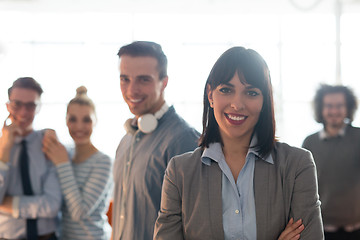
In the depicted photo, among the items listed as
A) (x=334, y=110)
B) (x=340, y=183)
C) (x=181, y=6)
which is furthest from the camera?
(x=181, y=6)

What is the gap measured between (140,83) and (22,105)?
2.63 feet

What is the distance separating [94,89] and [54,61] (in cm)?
106

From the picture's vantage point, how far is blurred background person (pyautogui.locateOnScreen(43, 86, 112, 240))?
2.59 m

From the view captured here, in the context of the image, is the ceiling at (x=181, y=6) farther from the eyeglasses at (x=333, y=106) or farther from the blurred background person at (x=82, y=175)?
the blurred background person at (x=82, y=175)

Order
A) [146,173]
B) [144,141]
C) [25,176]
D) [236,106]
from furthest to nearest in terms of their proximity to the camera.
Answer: [25,176] < [144,141] < [146,173] < [236,106]

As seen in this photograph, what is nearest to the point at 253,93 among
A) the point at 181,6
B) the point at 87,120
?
the point at 87,120

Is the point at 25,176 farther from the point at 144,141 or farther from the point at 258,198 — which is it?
the point at 258,198

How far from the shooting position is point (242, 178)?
63.2 inches

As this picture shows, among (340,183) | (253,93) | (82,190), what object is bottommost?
(340,183)

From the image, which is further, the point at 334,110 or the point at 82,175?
the point at 334,110

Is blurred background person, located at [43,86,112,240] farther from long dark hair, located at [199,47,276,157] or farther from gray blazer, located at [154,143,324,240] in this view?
long dark hair, located at [199,47,276,157]

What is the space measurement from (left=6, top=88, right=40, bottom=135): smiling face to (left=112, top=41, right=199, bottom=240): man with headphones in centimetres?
65

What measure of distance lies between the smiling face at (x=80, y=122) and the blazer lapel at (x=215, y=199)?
1229mm

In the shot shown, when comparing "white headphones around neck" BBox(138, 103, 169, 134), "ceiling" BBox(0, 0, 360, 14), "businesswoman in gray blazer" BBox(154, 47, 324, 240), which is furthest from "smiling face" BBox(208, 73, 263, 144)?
"ceiling" BBox(0, 0, 360, 14)
